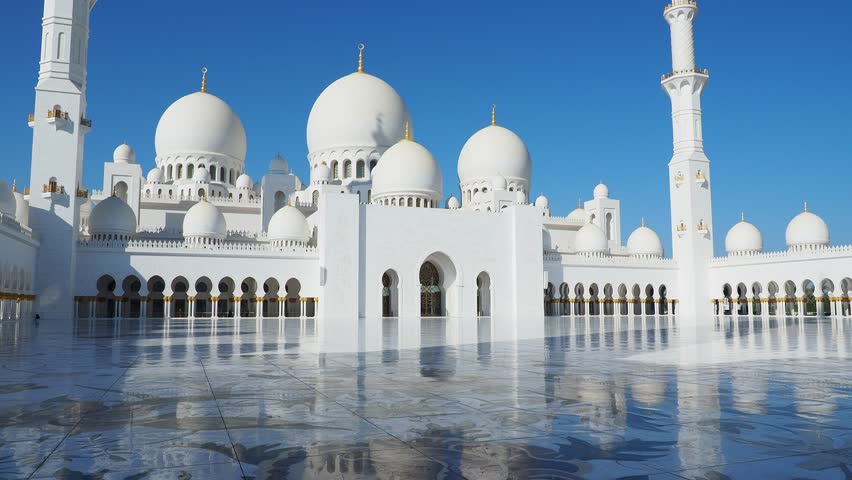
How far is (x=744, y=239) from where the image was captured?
98.9 feet

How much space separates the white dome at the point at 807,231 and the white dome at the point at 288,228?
19.9 meters

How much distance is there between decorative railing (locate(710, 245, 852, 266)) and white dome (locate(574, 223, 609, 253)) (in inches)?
187

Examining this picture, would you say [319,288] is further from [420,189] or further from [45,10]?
[45,10]

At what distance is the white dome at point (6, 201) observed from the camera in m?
19.0

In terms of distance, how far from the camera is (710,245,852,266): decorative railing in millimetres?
25250

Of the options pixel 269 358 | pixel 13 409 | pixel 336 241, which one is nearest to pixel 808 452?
pixel 13 409

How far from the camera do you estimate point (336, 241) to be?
23.2 metres

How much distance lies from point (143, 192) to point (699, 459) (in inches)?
1190

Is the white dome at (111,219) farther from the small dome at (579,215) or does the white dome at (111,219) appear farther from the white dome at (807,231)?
the white dome at (807,231)

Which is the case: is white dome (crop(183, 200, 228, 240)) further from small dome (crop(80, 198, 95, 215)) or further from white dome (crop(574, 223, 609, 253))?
white dome (crop(574, 223, 609, 253))

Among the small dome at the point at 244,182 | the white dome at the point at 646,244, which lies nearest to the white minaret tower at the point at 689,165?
the white dome at the point at 646,244

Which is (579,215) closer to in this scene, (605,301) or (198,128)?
(605,301)

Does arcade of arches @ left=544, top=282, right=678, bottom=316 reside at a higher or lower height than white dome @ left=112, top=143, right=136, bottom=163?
lower

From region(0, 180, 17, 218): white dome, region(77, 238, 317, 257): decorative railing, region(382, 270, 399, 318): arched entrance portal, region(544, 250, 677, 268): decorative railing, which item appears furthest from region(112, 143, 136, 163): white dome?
region(544, 250, 677, 268): decorative railing
